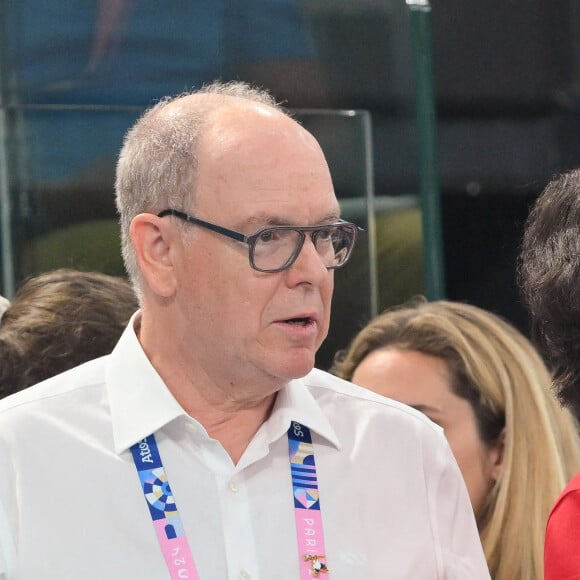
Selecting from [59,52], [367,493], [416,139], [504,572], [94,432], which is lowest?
[504,572]

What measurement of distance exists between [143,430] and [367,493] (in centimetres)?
38

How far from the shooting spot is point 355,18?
3.48 meters

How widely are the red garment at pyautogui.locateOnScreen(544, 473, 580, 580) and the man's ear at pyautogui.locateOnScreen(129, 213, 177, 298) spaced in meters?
0.71

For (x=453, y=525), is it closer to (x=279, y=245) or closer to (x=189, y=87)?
(x=279, y=245)

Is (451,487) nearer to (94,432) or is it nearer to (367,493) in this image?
(367,493)

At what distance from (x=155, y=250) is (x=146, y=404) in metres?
0.26

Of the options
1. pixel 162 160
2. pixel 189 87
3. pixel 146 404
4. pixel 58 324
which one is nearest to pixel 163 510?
pixel 146 404

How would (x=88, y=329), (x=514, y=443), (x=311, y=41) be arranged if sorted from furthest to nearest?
(x=311, y=41)
(x=514, y=443)
(x=88, y=329)

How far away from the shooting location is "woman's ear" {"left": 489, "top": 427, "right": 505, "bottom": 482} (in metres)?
2.93

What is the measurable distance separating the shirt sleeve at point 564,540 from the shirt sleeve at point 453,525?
193 mm

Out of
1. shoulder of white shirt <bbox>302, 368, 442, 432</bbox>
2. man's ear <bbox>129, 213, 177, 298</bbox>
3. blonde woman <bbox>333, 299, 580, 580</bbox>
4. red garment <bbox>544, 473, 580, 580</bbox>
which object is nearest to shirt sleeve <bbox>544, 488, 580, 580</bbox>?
red garment <bbox>544, 473, 580, 580</bbox>

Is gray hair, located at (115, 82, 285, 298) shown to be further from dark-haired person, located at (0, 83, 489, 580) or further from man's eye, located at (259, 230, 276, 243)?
man's eye, located at (259, 230, 276, 243)

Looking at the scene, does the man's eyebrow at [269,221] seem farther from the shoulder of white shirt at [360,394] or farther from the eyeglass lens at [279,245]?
the shoulder of white shirt at [360,394]

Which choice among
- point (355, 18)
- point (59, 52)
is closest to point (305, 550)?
point (59, 52)
